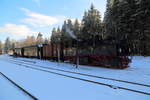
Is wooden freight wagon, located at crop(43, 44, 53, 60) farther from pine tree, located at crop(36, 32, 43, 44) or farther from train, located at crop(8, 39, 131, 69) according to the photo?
pine tree, located at crop(36, 32, 43, 44)

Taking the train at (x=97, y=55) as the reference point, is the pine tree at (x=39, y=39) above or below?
above

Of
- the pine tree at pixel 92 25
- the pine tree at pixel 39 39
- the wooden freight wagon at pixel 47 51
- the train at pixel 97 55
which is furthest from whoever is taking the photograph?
the pine tree at pixel 39 39

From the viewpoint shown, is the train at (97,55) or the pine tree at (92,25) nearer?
the train at (97,55)

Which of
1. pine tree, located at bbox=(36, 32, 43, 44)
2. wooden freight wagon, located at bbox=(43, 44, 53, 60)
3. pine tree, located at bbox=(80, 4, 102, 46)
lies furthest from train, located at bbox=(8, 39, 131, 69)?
pine tree, located at bbox=(36, 32, 43, 44)

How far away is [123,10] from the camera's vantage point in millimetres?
25250

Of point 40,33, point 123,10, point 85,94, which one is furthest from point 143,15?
point 40,33

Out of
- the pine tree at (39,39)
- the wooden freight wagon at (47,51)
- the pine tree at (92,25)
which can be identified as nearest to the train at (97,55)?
the wooden freight wagon at (47,51)

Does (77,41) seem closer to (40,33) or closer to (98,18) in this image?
(98,18)

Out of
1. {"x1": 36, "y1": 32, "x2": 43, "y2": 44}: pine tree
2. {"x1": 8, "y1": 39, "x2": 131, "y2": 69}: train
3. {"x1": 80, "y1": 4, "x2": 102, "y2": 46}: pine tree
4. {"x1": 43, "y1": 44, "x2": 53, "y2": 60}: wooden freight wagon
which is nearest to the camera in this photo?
{"x1": 8, "y1": 39, "x2": 131, "y2": 69}: train

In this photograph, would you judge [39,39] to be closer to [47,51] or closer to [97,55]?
[47,51]

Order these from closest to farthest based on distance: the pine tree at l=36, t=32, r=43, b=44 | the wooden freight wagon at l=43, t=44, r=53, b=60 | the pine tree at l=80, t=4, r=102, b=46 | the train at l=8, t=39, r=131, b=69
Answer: the train at l=8, t=39, r=131, b=69 < the wooden freight wagon at l=43, t=44, r=53, b=60 < the pine tree at l=80, t=4, r=102, b=46 < the pine tree at l=36, t=32, r=43, b=44

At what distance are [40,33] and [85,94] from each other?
343 ft

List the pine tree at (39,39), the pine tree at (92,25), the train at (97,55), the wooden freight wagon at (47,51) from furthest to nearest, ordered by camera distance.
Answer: the pine tree at (39,39)
the pine tree at (92,25)
the wooden freight wagon at (47,51)
the train at (97,55)

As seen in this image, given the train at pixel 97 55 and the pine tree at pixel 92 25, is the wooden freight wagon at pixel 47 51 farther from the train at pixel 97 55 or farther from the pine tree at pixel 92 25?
the pine tree at pixel 92 25
